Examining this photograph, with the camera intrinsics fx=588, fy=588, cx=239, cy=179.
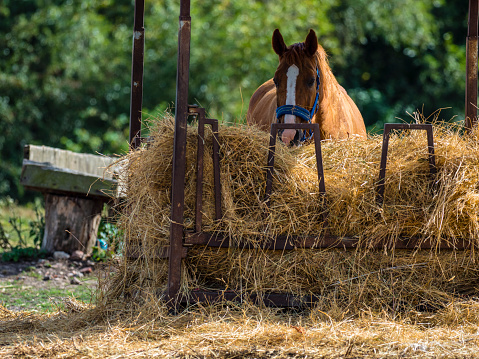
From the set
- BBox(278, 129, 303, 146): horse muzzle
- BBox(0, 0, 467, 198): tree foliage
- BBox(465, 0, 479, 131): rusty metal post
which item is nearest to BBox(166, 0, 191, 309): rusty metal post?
BBox(278, 129, 303, 146): horse muzzle

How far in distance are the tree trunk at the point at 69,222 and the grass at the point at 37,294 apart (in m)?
0.83

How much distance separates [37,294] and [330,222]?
3.01 metres

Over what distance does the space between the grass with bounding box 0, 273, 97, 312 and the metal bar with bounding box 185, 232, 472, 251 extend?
151 centimetres

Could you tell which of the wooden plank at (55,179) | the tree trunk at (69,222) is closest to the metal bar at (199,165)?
the wooden plank at (55,179)

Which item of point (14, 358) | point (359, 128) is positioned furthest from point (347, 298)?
point (359, 128)

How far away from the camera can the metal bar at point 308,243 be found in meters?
3.47

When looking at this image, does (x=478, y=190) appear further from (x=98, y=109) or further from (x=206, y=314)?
(x=98, y=109)

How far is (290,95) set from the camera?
4.75 m

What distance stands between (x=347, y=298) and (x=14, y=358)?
1848 mm

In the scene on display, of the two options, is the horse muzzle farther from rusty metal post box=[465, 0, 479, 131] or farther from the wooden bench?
the wooden bench

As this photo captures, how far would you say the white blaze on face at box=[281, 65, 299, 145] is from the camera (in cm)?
458

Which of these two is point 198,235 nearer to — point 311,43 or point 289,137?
point 289,137

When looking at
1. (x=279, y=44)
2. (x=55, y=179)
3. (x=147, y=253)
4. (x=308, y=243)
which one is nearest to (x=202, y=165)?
(x=147, y=253)

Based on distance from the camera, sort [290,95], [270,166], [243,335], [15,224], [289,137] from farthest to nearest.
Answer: [15,224], [290,95], [289,137], [270,166], [243,335]
